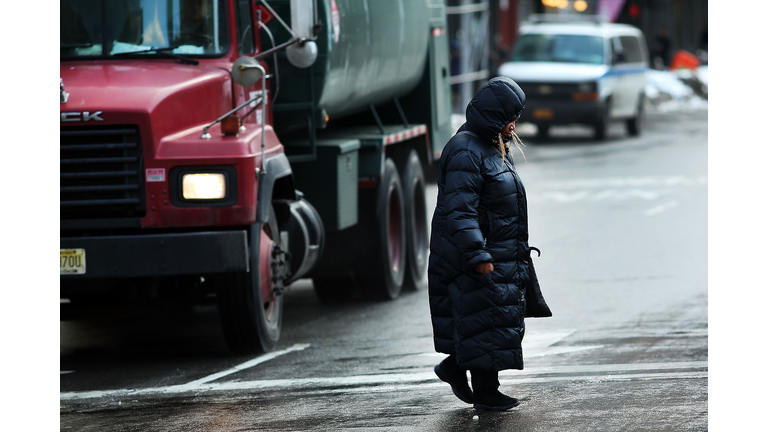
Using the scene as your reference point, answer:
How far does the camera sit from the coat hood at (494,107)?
593 centimetres

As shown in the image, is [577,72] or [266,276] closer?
[266,276]

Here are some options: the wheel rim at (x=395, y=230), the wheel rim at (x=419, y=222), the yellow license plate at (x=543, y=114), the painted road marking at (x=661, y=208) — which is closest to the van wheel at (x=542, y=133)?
the yellow license plate at (x=543, y=114)

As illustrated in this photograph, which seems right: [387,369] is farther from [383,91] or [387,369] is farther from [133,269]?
[383,91]

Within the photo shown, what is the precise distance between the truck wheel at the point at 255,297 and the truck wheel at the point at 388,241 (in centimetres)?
218

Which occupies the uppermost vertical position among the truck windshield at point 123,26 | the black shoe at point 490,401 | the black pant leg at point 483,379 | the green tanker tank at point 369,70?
the truck windshield at point 123,26

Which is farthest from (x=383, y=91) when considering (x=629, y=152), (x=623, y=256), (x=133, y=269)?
(x=629, y=152)

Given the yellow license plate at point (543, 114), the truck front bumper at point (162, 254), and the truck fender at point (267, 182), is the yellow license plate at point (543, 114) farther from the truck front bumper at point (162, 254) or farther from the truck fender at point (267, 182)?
the truck front bumper at point (162, 254)

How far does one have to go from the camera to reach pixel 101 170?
744cm

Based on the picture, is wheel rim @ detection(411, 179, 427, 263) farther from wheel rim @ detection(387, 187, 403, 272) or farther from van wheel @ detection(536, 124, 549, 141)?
van wheel @ detection(536, 124, 549, 141)

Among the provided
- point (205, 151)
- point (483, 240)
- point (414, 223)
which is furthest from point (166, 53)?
point (414, 223)

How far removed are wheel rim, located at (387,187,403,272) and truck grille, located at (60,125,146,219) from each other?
3.71 metres

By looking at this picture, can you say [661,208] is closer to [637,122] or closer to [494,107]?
[494,107]

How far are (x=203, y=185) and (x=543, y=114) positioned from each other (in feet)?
62.3
